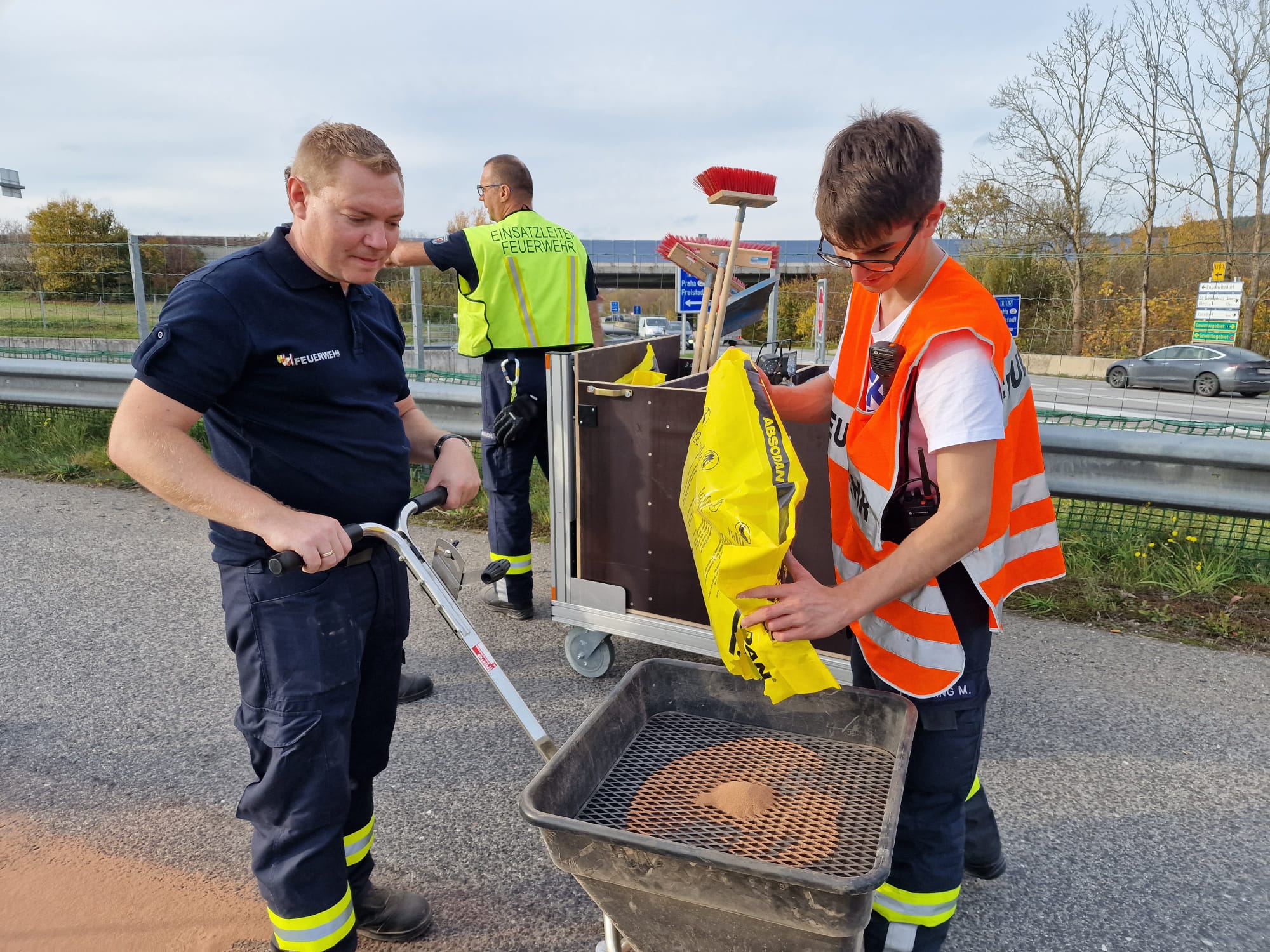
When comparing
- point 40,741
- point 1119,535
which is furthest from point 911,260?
point 1119,535

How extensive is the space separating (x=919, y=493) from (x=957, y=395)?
0.24m

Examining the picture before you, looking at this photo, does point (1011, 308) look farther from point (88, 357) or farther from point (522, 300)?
point (88, 357)

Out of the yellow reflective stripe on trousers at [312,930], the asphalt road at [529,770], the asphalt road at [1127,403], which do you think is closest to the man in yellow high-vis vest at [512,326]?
the asphalt road at [529,770]

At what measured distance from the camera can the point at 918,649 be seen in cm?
181

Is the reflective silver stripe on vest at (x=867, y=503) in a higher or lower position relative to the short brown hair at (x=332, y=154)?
lower

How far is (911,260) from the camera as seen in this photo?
5.44ft

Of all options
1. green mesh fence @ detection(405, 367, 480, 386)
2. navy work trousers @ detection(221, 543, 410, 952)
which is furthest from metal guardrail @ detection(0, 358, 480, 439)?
navy work trousers @ detection(221, 543, 410, 952)

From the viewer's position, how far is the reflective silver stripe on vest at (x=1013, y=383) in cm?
168

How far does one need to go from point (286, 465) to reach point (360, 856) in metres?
1.10

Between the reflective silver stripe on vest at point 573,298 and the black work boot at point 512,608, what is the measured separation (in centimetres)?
139

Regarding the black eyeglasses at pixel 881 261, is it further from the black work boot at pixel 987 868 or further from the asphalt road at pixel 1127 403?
the asphalt road at pixel 1127 403

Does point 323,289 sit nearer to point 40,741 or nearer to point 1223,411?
point 40,741

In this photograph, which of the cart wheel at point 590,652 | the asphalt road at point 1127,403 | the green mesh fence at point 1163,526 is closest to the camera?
the cart wheel at point 590,652

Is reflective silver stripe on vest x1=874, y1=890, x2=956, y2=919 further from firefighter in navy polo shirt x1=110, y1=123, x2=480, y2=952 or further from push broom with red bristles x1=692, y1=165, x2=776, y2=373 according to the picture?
push broom with red bristles x1=692, y1=165, x2=776, y2=373
